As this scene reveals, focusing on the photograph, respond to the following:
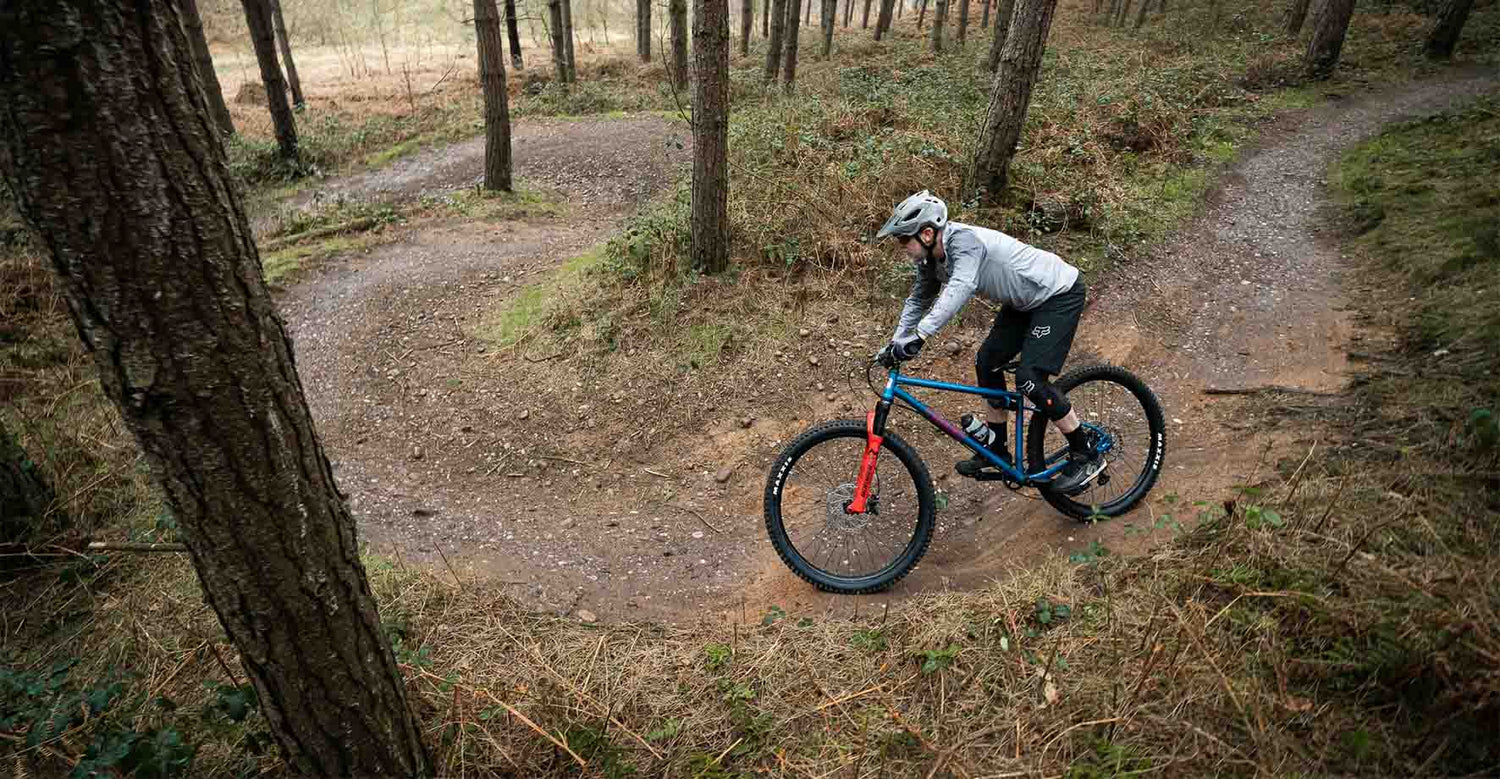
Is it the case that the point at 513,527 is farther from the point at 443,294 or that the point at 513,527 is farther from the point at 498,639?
the point at 443,294

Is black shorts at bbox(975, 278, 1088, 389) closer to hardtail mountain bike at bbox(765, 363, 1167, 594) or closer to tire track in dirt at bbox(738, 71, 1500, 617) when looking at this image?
hardtail mountain bike at bbox(765, 363, 1167, 594)

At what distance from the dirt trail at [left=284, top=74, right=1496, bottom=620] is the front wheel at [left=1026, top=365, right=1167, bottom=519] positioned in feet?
0.68

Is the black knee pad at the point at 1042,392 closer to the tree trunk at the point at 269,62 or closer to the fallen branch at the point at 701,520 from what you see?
the fallen branch at the point at 701,520

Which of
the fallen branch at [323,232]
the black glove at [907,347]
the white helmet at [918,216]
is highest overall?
the white helmet at [918,216]

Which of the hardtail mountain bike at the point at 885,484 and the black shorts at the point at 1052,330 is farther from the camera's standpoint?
the hardtail mountain bike at the point at 885,484

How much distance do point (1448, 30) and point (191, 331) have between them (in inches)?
885

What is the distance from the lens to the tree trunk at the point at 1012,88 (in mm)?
8195

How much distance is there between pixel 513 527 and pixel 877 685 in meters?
3.78

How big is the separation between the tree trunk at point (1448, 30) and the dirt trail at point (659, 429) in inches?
362

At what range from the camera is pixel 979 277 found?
4.53m

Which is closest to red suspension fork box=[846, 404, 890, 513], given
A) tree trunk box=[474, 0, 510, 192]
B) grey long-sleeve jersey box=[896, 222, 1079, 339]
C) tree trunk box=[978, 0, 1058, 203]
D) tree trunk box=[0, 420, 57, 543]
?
grey long-sleeve jersey box=[896, 222, 1079, 339]

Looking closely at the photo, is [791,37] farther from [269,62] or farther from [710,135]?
[710,135]

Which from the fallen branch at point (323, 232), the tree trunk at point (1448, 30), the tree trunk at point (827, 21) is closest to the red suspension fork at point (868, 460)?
the fallen branch at point (323, 232)

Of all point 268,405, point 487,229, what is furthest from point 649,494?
point 487,229
